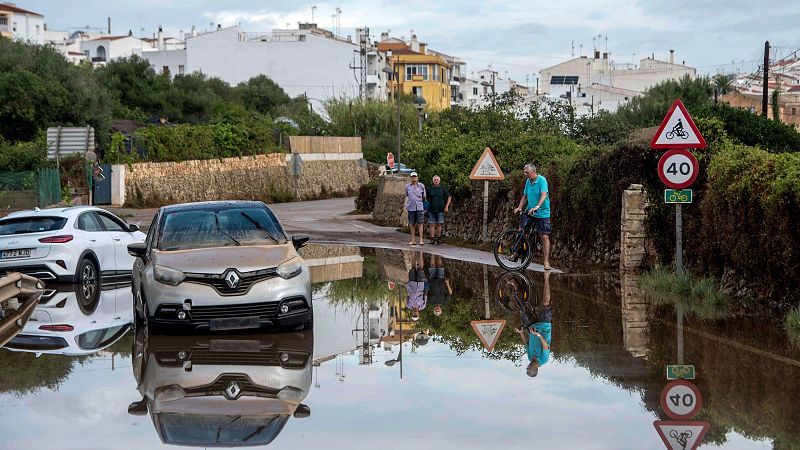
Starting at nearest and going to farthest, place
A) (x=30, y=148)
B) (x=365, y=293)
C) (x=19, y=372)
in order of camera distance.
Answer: (x=19, y=372) → (x=365, y=293) → (x=30, y=148)

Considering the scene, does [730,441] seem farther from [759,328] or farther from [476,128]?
[476,128]

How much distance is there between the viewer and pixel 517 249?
21.9 meters

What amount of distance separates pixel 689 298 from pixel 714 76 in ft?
265

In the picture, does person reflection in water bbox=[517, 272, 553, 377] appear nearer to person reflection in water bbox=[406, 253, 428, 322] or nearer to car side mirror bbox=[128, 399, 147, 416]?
person reflection in water bbox=[406, 253, 428, 322]

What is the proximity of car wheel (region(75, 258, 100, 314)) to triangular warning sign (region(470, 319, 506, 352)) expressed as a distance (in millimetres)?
6523

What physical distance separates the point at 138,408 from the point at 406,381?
8.03ft

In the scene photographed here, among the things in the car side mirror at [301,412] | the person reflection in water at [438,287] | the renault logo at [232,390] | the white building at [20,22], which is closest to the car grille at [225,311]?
the renault logo at [232,390]

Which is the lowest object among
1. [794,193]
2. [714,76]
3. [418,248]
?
[418,248]

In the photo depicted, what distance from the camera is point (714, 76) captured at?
93.8 m

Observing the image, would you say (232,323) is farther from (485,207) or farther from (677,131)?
(485,207)

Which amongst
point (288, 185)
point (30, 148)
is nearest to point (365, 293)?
point (30, 148)

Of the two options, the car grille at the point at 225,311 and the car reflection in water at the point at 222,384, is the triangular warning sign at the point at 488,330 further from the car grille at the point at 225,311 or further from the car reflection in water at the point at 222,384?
the car grille at the point at 225,311

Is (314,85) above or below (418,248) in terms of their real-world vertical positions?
above

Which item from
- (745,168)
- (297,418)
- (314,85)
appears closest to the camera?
(297,418)
